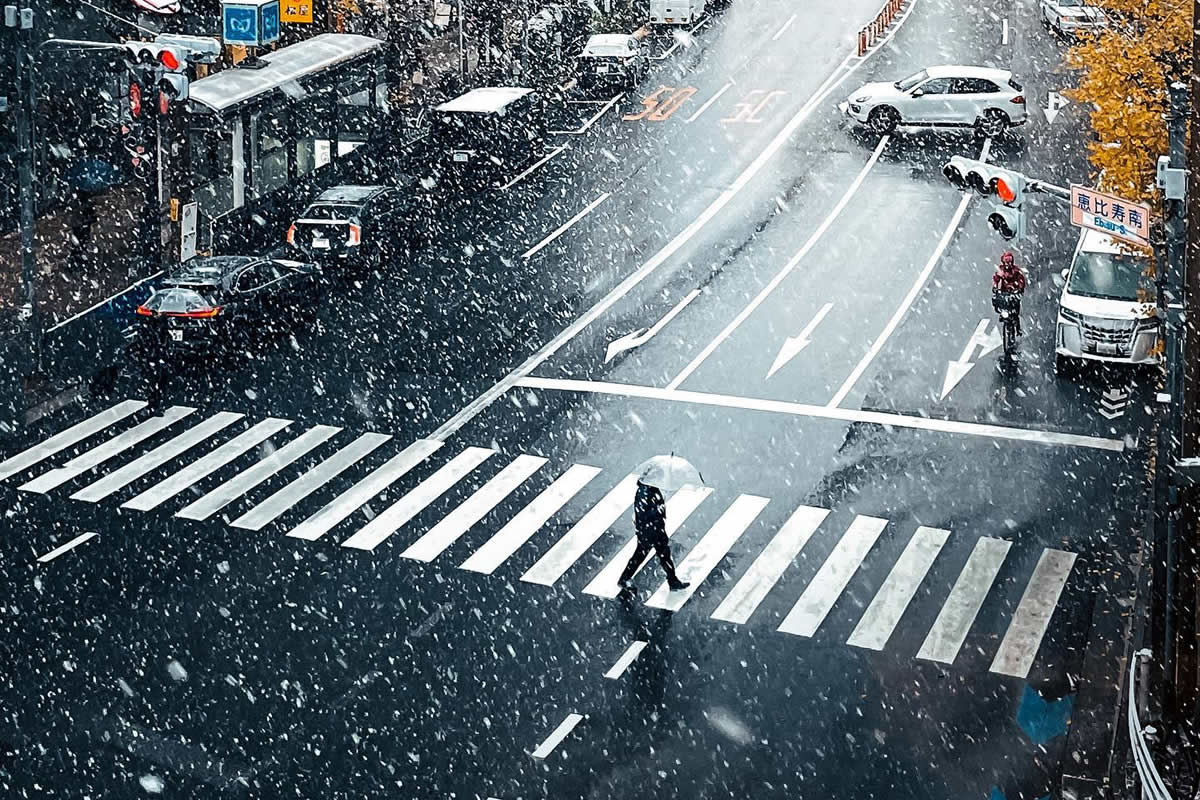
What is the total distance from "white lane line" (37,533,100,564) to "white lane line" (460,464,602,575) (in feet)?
16.1

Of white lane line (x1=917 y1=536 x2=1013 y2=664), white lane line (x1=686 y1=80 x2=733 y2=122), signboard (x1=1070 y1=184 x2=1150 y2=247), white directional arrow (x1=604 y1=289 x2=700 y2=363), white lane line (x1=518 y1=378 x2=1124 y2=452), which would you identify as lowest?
white lane line (x1=917 y1=536 x2=1013 y2=664)

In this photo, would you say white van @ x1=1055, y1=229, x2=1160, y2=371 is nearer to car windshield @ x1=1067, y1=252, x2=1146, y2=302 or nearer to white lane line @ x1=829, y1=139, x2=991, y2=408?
car windshield @ x1=1067, y1=252, x2=1146, y2=302

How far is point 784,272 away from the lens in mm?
29625

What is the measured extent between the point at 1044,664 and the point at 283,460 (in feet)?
36.0

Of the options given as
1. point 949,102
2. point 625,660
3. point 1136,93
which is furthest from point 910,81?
point 625,660

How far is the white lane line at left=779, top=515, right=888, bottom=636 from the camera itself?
17.7 meters

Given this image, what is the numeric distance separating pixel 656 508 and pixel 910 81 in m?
22.6

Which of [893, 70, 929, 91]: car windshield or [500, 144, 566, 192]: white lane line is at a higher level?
[893, 70, 929, 91]: car windshield

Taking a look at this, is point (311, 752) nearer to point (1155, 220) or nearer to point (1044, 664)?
point (1044, 664)

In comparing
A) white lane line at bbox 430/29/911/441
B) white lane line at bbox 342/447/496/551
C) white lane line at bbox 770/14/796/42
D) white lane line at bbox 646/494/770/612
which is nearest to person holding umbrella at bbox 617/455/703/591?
white lane line at bbox 646/494/770/612

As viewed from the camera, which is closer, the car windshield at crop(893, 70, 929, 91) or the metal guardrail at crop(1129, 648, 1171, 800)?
the metal guardrail at crop(1129, 648, 1171, 800)

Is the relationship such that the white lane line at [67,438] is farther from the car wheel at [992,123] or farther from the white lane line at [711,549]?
the car wheel at [992,123]

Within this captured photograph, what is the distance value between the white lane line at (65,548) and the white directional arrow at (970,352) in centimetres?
1262

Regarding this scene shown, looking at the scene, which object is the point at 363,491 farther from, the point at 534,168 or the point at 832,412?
the point at 534,168
